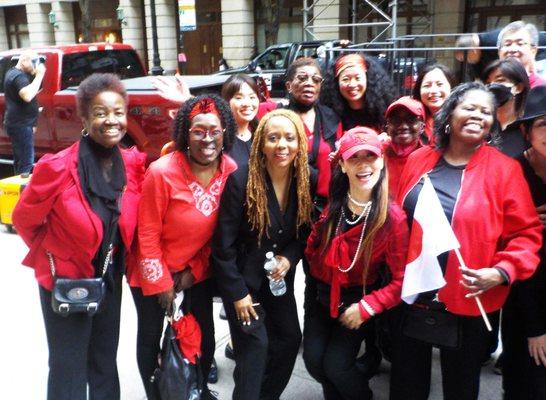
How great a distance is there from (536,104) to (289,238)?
4.55 ft

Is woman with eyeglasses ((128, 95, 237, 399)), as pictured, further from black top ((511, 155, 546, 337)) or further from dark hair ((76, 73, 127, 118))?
black top ((511, 155, 546, 337))

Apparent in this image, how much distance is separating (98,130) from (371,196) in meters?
1.40

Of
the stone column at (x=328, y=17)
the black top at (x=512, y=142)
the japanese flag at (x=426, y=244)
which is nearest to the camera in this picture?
the japanese flag at (x=426, y=244)

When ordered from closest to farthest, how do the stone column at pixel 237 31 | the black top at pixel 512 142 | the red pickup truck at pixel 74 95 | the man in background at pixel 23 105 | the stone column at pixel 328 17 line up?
the black top at pixel 512 142 < the red pickup truck at pixel 74 95 < the man in background at pixel 23 105 < the stone column at pixel 328 17 < the stone column at pixel 237 31

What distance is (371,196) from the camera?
8.95ft

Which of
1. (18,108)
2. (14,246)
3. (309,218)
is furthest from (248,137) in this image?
(18,108)

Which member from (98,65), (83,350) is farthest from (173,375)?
(98,65)

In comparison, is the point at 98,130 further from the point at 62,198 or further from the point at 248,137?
the point at 248,137

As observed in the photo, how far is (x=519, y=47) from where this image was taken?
3.96 metres

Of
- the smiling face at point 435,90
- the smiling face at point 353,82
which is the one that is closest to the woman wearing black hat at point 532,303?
the smiling face at point 435,90

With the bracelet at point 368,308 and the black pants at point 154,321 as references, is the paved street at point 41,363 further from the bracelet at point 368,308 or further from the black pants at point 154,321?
the bracelet at point 368,308

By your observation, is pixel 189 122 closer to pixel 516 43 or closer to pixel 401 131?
pixel 401 131

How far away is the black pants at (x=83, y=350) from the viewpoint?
265cm

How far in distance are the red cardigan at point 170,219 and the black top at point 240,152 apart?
1.20 feet
